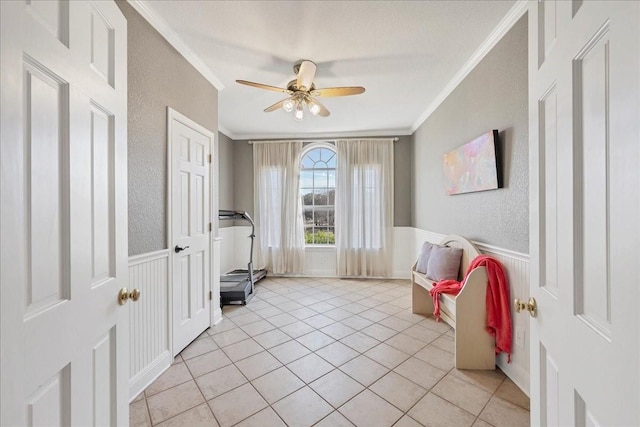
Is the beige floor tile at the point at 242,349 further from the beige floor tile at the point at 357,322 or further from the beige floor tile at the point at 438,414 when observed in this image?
the beige floor tile at the point at 438,414

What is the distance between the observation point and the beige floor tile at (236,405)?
5.19 feet

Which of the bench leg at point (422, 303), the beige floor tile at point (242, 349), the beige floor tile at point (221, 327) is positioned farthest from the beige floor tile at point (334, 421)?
the bench leg at point (422, 303)

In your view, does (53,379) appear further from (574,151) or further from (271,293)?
(271,293)

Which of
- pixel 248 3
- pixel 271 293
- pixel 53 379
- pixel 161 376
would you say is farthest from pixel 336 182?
pixel 53 379

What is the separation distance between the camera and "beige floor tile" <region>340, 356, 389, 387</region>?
1939 millimetres

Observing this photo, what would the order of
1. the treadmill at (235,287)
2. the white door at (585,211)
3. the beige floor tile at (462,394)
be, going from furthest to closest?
the treadmill at (235,287)
the beige floor tile at (462,394)
the white door at (585,211)

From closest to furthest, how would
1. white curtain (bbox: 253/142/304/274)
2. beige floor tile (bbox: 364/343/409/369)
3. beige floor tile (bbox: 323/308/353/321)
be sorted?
beige floor tile (bbox: 364/343/409/369) < beige floor tile (bbox: 323/308/353/321) < white curtain (bbox: 253/142/304/274)

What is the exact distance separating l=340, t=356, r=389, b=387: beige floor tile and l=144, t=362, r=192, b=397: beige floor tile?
124 centimetres

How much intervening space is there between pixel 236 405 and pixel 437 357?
5.47 feet

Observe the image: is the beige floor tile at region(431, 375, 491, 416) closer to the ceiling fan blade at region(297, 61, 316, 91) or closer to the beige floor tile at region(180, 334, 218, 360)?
the beige floor tile at region(180, 334, 218, 360)

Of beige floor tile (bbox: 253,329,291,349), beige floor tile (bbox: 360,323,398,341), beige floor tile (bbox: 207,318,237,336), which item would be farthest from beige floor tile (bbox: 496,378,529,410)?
beige floor tile (bbox: 207,318,237,336)

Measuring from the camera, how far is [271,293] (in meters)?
3.96

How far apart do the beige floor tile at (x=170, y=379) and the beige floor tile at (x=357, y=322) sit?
1.61 meters

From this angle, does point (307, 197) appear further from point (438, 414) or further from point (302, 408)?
point (438, 414)
